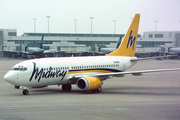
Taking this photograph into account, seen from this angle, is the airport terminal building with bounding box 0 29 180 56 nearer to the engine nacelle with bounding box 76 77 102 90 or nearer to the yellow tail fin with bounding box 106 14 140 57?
the yellow tail fin with bounding box 106 14 140 57

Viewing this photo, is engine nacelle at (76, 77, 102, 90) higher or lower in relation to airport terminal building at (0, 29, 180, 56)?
lower

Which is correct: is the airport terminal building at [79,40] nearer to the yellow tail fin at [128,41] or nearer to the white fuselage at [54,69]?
the yellow tail fin at [128,41]

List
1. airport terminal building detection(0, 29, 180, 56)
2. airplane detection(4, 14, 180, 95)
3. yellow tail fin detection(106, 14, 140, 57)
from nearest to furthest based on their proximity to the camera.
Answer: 1. airplane detection(4, 14, 180, 95)
2. yellow tail fin detection(106, 14, 140, 57)
3. airport terminal building detection(0, 29, 180, 56)

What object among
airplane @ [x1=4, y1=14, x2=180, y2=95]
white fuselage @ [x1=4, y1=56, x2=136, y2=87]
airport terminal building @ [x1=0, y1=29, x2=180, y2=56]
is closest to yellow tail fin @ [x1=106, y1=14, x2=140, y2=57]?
airplane @ [x1=4, y1=14, x2=180, y2=95]

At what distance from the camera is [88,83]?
1127 inches

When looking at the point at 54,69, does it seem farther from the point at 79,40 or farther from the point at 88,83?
the point at 79,40

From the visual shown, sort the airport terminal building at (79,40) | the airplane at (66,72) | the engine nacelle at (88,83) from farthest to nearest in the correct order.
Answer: the airport terminal building at (79,40) < the engine nacelle at (88,83) < the airplane at (66,72)

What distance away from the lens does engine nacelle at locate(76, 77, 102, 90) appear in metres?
28.7

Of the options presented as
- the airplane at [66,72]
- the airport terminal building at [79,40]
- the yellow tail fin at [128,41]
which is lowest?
the airplane at [66,72]

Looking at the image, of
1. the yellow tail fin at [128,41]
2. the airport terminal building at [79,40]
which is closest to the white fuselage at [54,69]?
the yellow tail fin at [128,41]

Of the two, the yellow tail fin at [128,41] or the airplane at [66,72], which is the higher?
the yellow tail fin at [128,41]

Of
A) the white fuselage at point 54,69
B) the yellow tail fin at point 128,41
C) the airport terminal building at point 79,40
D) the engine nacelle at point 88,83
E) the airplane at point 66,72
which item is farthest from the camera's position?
the airport terminal building at point 79,40

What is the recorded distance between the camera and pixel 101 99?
25219 mm

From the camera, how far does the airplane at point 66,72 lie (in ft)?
89.3
